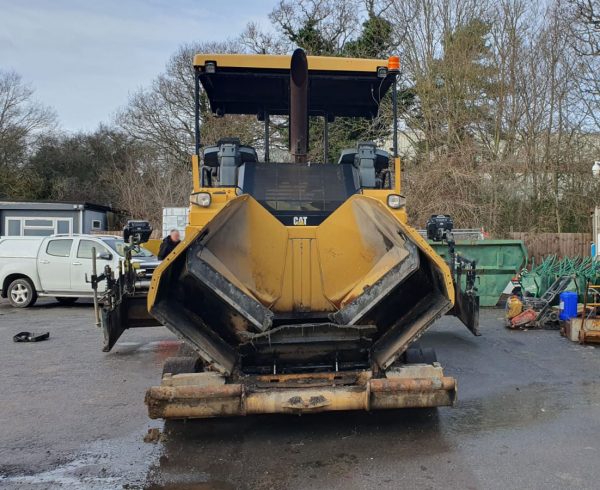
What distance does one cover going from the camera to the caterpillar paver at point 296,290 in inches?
170

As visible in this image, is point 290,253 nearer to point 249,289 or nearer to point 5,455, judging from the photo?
point 249,289

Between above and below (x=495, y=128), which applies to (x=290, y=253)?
below

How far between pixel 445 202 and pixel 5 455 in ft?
53.4

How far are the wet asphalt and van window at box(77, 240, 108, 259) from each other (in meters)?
6.42

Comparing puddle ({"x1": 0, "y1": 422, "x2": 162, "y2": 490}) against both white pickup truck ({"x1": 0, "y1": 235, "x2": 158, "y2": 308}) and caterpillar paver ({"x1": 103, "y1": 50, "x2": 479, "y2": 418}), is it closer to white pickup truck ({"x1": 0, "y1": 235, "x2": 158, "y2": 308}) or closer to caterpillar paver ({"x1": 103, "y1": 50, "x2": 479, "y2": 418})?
caterpillar paver ({"x1": 103, "y1": 50, "x2": 479, "y2": 418})

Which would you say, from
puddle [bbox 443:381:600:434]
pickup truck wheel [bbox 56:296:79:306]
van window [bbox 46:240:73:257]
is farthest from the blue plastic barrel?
pickup truck wheel [bbox 56:296:79:306]

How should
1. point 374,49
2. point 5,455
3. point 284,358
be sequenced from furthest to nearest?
1. point 374,49
2. point 284,358
3. point 5,455

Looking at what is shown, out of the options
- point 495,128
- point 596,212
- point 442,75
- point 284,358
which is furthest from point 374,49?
point 284,358

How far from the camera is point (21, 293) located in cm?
1382

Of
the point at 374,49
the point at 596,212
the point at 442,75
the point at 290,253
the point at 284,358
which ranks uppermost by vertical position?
the point at 374,49

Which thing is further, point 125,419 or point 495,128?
point 495,128

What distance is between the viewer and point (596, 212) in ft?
53.3

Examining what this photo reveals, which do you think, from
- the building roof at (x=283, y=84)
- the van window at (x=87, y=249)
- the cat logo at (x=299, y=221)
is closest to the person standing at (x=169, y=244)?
the building roof at (x=283, y=84)

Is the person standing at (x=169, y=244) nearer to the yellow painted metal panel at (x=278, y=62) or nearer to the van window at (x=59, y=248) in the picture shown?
the yellow painted metal panel at (x=278, y=62)
